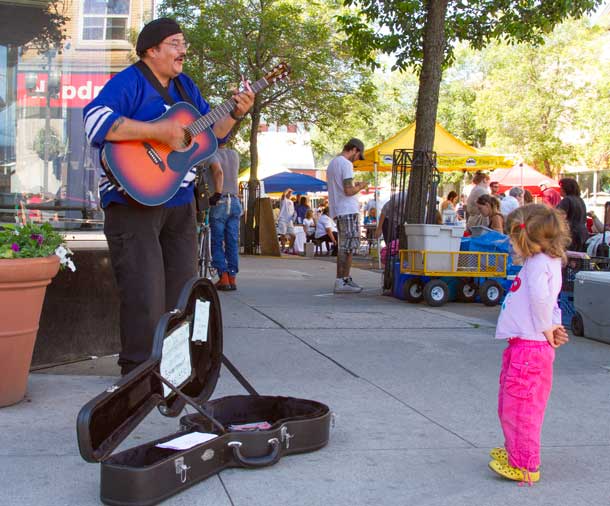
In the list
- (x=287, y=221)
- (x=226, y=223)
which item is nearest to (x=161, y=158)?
(x=226, y=223)

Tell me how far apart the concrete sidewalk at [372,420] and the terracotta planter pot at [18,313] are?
157 millimetres

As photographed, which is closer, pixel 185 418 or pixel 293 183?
pixel 185 418

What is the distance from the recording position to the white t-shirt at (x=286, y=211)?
23641mm

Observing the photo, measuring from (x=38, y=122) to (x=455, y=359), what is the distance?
3.46 m

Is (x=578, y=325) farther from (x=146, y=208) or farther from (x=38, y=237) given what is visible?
(x=38, y=237)

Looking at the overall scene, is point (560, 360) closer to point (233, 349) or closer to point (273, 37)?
point (233, 349)

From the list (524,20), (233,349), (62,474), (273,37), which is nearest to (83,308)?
(233,349)

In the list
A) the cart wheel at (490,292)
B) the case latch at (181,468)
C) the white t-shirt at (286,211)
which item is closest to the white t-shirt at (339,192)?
the cart wheel at (490,292)

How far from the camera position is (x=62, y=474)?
11.3ft

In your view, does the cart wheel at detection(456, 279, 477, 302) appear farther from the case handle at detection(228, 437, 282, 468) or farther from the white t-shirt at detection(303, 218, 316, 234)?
the white t-shirt at detection(303, 218, 316, 234)

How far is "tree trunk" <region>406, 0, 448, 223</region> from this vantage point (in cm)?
1020

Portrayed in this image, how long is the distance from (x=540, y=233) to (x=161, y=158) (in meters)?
1.86

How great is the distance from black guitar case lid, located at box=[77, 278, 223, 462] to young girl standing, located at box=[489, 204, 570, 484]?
1.20 m

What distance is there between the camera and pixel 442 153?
1634 cm
